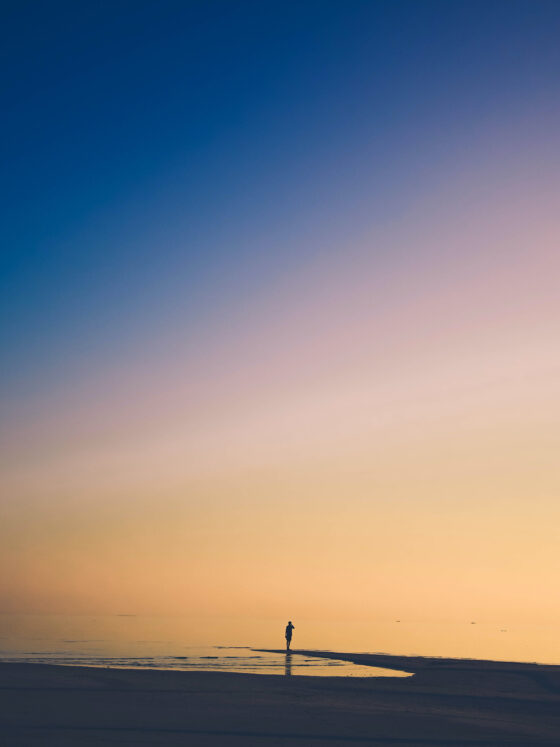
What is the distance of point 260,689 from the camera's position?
28359mm

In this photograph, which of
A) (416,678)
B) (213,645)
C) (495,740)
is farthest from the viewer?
(213,645)

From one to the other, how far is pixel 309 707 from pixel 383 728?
435 cm

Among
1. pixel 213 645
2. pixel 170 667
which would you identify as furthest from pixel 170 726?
pixel 213 645

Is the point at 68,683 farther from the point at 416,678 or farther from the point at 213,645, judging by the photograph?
the point at 213,645

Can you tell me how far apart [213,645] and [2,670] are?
30073 millimetres

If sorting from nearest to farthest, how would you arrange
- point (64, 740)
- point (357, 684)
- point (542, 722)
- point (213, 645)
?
point (64, 740)
point (542, 722)
point (357, 684)
point (213, 645)

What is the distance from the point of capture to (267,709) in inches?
915

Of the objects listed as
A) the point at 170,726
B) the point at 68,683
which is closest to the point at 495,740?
the point at 170,726

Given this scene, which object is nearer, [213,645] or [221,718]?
[221,718]

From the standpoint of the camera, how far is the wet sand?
18.7 m

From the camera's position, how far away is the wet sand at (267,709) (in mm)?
18672

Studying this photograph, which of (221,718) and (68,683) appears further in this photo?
(68,683)

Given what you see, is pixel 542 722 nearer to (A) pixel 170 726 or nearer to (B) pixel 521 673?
(A) pixel 170 726

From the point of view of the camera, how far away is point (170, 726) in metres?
19.8
